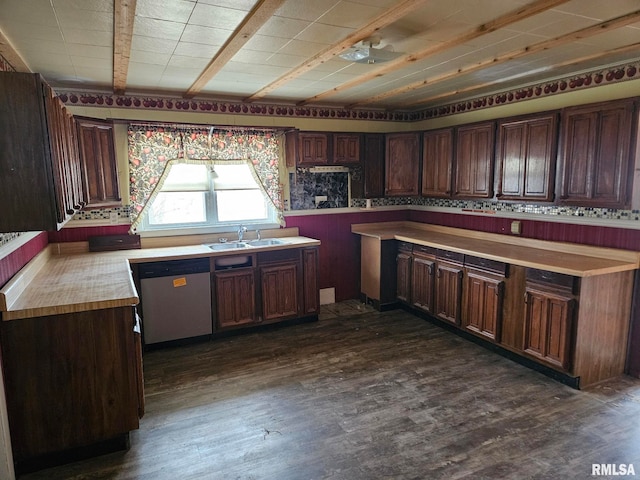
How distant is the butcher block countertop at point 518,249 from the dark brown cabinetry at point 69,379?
2996 mm

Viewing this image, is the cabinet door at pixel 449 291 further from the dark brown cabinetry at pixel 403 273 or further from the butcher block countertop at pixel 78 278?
the butcher block countertop at pixel 78 278

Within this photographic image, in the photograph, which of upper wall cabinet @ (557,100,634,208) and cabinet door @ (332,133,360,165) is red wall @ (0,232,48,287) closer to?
cabinet door @ (332,133,360,165)

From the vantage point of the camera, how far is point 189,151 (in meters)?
4.32

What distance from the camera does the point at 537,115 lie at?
3.59 metres

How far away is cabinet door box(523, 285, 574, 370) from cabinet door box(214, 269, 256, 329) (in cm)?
258

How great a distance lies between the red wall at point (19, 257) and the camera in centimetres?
237

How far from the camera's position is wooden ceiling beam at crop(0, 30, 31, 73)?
256cm

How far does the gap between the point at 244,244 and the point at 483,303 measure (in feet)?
8.29

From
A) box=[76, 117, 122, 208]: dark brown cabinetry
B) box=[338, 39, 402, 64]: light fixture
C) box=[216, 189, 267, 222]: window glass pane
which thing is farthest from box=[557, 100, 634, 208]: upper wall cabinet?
box=[76, 117, 122, 208]: dark brown cabinetry

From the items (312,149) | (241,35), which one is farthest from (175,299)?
(241,35)

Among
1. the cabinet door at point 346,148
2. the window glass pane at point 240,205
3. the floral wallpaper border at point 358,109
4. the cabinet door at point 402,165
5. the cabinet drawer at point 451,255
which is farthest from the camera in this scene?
the cabinet door at point 402,165

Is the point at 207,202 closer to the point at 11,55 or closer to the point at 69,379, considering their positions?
the point at 11,55

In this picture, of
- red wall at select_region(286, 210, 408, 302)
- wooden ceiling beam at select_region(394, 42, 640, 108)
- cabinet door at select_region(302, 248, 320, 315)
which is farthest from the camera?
red wall at select_region(286, 210, 408, 302)

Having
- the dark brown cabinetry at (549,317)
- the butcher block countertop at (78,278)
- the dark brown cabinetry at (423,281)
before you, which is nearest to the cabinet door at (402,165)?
the dark brown cabinetry at (423,281)
